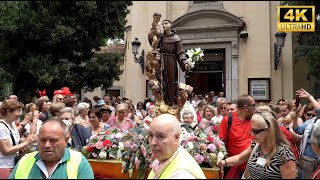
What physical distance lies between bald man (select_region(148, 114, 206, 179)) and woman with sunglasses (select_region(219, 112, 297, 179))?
1.09 m

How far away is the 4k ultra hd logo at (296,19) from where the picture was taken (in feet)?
35.3

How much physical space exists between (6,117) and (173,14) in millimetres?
13668

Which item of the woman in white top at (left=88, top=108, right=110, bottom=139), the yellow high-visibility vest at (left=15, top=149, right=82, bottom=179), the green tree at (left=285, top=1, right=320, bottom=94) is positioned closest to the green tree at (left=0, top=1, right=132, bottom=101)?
the green tree at (left=285, top=1, right=320, bottom=94)

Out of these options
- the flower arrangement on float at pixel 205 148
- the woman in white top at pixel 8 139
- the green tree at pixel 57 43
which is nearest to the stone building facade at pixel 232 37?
the green tree at pixel 57 43

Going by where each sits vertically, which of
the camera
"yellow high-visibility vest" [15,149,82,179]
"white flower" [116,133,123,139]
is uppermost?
the camera

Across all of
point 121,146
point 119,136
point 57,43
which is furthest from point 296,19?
point 57,43

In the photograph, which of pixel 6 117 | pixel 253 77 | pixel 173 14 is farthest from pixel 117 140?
pixel 173 14

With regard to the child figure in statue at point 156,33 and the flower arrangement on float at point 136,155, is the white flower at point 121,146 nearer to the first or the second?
the flower arrangement on float at point 136,155

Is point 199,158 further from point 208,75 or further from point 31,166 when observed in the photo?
point 208,75

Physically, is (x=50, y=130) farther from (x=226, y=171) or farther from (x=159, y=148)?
(x=226, y=171)

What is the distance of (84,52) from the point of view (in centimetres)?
1712

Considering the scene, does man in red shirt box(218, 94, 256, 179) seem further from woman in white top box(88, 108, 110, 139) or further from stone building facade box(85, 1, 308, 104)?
stone building facade box(85, 1, 308, 104)

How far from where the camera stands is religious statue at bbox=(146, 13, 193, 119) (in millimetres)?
7336

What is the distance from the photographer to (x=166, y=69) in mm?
7352
